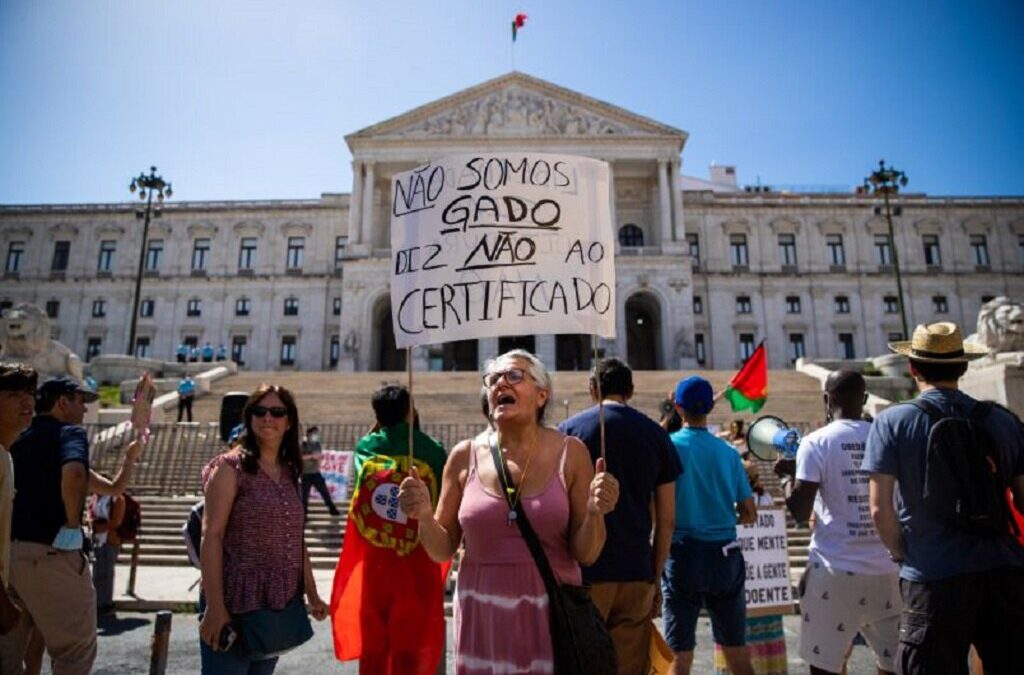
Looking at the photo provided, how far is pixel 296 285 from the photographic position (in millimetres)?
43719

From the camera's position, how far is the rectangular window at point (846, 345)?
4116 centimetres

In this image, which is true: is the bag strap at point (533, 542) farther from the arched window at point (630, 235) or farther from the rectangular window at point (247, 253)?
the rectangular window at point (247, 253)

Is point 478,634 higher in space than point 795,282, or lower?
lower

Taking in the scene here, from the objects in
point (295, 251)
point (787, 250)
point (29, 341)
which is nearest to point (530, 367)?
point (29, 341)

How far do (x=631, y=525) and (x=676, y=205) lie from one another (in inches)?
1481

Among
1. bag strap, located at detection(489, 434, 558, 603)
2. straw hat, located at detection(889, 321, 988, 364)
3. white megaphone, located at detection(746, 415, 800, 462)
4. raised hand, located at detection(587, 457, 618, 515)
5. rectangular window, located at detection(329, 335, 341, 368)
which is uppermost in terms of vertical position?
rectangular window, located at detection(329, 335, 341, 368)

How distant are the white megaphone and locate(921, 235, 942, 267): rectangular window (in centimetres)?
4608

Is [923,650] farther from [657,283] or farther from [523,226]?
[657,283]

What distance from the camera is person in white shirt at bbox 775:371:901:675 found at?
11.5 feet

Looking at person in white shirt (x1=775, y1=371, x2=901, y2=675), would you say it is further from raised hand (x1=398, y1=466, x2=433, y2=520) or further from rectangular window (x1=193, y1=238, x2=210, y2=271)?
rectangular window (x1=193, y1=238, x2=210, y2=271)

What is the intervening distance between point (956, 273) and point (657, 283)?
21338mm

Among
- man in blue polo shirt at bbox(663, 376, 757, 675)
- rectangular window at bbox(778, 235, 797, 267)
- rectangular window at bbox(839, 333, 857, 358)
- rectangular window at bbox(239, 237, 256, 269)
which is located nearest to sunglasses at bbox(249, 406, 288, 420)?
man in blue polo shirt at bbox(663, 376, 757, 675)

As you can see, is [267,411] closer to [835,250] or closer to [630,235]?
[630,235]

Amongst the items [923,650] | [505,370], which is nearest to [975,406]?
[923,650]
